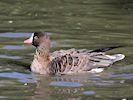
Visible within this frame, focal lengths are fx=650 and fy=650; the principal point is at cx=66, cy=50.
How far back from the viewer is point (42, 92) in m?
12.9

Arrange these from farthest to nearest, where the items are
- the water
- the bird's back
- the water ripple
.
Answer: the bird's back, the water ripple, the water

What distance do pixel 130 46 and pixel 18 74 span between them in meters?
3.63

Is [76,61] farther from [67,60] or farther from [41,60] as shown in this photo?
[41,60]

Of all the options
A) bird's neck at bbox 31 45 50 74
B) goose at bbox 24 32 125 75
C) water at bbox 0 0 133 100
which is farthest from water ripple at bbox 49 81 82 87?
bird's neck at bbox 31 45 50 74

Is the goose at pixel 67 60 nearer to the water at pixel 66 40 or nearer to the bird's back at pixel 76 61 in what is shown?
the bird's back at pixel 76 61

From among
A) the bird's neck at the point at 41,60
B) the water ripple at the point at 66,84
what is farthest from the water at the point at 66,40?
the bird's neck at the point at 41,60

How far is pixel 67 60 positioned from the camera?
1452 cm

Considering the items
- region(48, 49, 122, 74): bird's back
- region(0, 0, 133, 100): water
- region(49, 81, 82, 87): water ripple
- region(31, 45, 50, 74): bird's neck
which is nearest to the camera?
region(0, 0, 133, 100): water

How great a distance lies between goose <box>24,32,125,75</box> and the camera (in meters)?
14.5

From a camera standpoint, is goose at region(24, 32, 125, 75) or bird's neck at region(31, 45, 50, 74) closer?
goose at region(24, 32, 125, 75)

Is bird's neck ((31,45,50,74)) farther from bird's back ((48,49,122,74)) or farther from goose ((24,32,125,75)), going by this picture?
bird's back ((48,49,122,74))

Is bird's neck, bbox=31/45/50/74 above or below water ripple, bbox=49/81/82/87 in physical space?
above

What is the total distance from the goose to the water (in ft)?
0.74

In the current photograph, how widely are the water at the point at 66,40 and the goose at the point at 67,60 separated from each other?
226 mm
